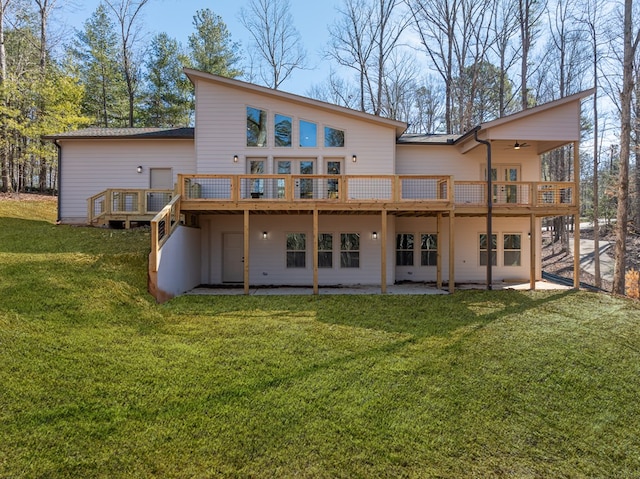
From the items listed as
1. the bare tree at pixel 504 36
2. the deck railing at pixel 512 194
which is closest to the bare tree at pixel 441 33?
the bare tree at pixel 504 36

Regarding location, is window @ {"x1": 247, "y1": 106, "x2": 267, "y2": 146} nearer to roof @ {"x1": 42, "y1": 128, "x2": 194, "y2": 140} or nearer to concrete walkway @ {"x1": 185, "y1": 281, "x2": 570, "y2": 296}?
roof @ {"x1": 42, "y1": 128, "x2": 194, "y2": 140}

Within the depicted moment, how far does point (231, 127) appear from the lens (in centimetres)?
1145

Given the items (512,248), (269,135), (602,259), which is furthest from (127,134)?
(602,259)

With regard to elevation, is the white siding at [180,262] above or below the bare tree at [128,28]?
below

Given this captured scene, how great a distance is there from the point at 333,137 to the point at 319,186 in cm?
181

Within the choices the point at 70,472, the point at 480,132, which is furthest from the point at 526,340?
the point at 480,132

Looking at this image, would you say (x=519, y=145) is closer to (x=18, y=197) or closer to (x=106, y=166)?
(x=106, y=166)

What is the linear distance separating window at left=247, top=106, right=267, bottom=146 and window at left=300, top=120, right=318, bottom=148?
124 centimetres

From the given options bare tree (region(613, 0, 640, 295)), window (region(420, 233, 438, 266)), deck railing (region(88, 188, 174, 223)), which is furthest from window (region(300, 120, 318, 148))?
bare tree (region(613, 0, 640, 295))

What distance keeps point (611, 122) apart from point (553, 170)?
6072 millimetres

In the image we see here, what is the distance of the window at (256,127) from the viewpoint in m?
11.5

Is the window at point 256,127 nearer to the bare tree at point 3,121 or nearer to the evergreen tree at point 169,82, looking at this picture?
the bare tree at point 3,121

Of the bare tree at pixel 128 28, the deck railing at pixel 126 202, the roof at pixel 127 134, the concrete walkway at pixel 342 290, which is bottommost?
the concrete walkway at pixel 342 290

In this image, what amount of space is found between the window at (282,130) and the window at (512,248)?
28.4ft
